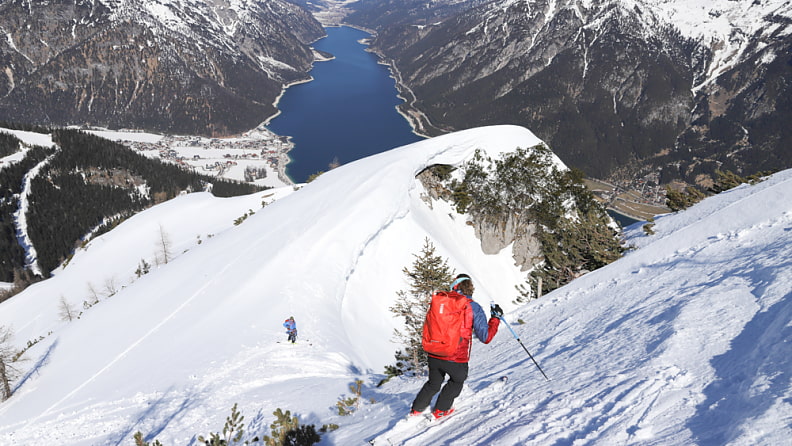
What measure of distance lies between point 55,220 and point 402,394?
140 m

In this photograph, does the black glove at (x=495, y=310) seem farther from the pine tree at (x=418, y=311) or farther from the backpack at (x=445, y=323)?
the pine tree at (x=418, y=311)

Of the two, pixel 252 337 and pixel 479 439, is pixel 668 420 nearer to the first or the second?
pixel 479 439

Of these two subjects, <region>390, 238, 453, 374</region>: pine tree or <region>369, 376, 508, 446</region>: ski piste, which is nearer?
<region>369, 376, 508, 446</region>: ski piste

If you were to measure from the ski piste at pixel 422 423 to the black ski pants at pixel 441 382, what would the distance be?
28 centimetres

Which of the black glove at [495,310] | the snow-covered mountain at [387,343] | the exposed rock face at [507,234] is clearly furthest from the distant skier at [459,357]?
the exposed rock face at [507,234]

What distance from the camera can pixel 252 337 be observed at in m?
17.1

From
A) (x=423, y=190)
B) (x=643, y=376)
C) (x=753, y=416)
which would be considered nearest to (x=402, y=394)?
(x=643, y=376)

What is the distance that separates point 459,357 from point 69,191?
15323cm

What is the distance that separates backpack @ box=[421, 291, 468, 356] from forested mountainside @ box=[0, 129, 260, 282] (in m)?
117

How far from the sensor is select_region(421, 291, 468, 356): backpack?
6770mm

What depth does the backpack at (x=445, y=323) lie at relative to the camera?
22.2ft

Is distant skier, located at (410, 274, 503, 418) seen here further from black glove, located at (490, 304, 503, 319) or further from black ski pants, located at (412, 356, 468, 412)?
black glove, located at (490, 304, 503, 319)

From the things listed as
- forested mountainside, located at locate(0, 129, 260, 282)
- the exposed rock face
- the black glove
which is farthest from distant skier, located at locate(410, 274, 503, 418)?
forested mountainside, located at locate(0, 129, 260, 282)

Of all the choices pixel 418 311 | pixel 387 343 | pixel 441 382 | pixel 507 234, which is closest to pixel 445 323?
pixel 441 382
